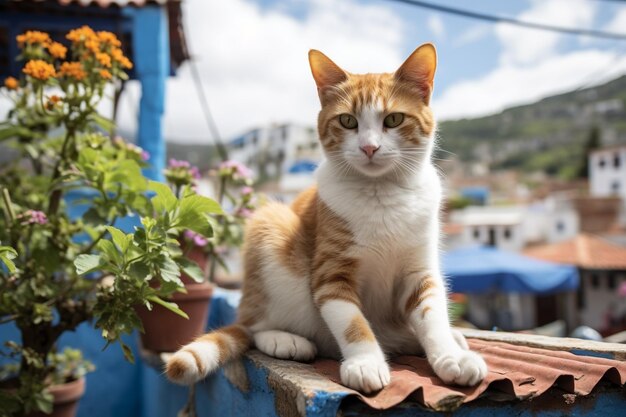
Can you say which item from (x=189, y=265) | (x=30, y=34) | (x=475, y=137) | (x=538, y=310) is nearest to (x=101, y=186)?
(x=189, y=265)

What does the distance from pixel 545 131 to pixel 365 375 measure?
249 ft

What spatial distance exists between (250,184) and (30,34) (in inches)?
47.1

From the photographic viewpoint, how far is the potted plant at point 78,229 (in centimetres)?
155

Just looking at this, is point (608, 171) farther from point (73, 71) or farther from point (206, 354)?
point (206, 354)

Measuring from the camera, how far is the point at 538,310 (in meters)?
21.0

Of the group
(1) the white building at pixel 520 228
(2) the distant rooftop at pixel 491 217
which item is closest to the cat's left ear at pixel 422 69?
(1) the white building at pixel 520 228

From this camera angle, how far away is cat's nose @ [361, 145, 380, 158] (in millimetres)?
1383

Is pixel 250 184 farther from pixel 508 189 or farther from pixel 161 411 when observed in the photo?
pixel 508 189

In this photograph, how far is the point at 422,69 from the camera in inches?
59.9

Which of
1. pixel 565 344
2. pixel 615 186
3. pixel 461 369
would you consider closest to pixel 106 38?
pixel 461 369

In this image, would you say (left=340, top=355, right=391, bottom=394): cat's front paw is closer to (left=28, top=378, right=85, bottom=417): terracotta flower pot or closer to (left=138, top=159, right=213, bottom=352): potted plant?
(left=138, top=159, right=213, bottom=352): potted plant

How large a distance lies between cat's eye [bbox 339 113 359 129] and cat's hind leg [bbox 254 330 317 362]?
653mm

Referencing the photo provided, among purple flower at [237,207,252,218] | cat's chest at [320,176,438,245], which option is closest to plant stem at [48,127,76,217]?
purple flower at [237,207,252,218]

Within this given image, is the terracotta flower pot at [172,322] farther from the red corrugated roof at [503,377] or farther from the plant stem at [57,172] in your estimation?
the red corrugated roof at [503,377]
